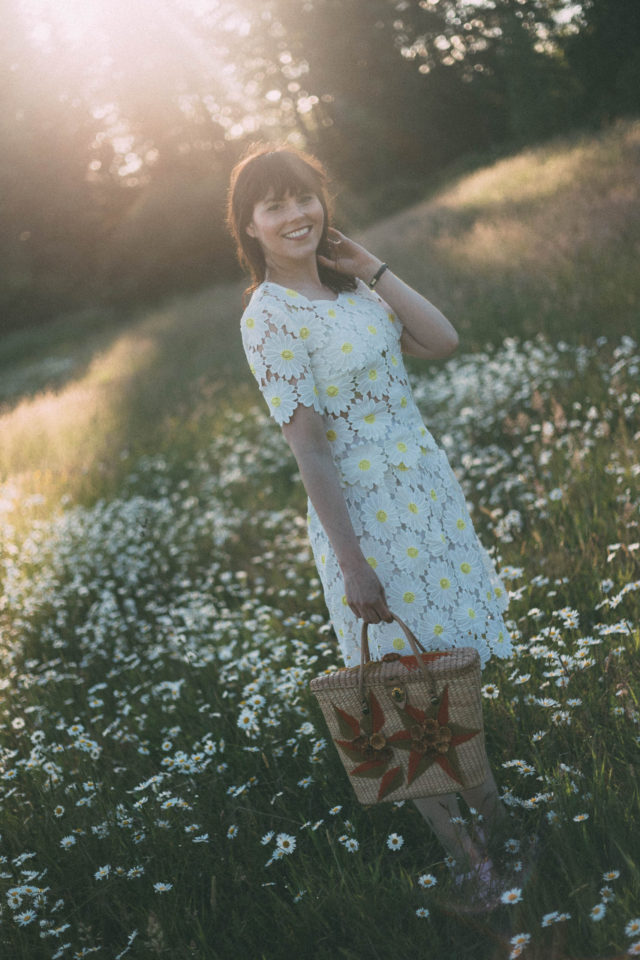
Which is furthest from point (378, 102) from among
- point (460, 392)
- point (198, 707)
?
point (198, 707)

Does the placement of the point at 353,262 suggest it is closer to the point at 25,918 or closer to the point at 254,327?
the point at 254,327

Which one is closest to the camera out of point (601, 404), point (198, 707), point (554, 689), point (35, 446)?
point (554, 689)

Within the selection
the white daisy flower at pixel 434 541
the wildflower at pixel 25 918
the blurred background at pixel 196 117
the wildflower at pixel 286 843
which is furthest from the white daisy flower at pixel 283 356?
the blurred background at pixel 196 117

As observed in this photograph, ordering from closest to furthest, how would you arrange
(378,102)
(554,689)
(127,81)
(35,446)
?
(554,689) → (35,446) → (378,102) → (127,81)

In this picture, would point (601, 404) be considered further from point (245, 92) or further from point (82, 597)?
point (245, 92)

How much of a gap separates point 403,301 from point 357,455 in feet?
2.28

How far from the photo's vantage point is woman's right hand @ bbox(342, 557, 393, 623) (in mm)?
2547

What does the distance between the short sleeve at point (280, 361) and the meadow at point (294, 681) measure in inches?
53.9

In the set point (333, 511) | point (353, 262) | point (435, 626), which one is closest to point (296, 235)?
point (353, 262)

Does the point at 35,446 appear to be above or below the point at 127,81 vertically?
below

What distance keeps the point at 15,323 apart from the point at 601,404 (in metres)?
45.1

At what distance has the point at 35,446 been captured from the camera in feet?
41.6

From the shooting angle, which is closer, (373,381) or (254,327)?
(254,327)

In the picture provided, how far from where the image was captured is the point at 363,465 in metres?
2.77
